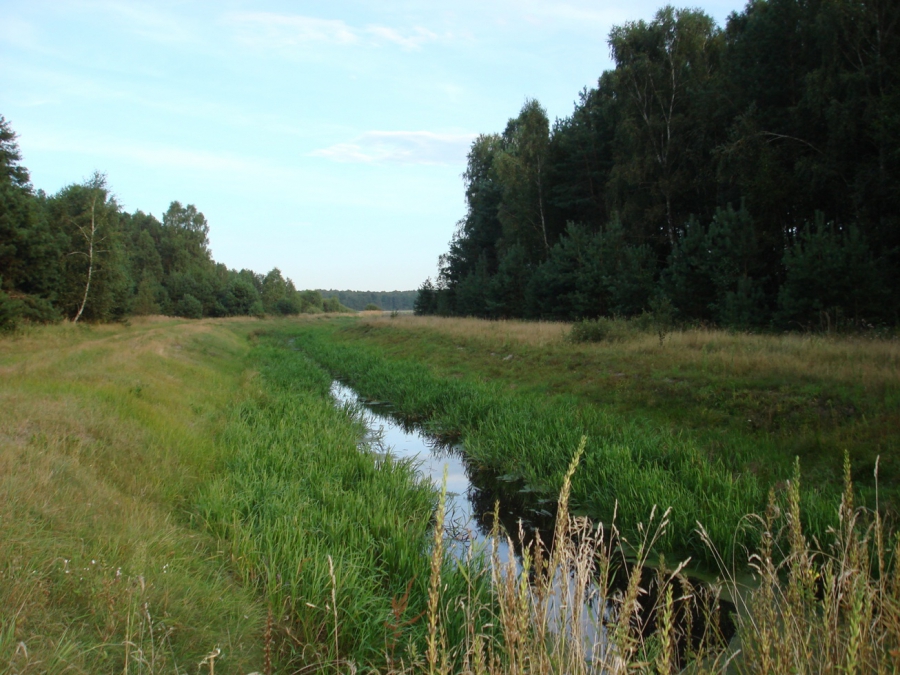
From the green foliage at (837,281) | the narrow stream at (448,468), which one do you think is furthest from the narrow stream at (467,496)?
the green foliage at (837,281)

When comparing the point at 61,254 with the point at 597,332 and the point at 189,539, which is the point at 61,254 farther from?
the point at 189,539

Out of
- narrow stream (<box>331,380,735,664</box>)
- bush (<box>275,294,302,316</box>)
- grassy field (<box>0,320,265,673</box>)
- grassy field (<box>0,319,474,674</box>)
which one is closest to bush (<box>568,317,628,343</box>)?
narrow stream (<box>331,380,735,664</box>)

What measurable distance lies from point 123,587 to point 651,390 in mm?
9487

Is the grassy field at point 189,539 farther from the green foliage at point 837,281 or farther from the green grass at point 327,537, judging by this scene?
the green foliage at point 837,281

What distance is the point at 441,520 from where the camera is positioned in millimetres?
1594

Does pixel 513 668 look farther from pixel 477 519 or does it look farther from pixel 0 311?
pixel 0 311

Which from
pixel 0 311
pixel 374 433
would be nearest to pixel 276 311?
pixel 0 311

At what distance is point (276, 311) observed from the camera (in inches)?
3521

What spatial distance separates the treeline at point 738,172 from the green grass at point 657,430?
18.5 ft

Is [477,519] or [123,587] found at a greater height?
[123,587]

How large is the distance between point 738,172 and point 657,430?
16.1 m

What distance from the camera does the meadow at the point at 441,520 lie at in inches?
82.2

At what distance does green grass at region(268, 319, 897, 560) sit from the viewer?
6.14 meters

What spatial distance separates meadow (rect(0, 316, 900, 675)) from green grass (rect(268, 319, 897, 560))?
49mm
